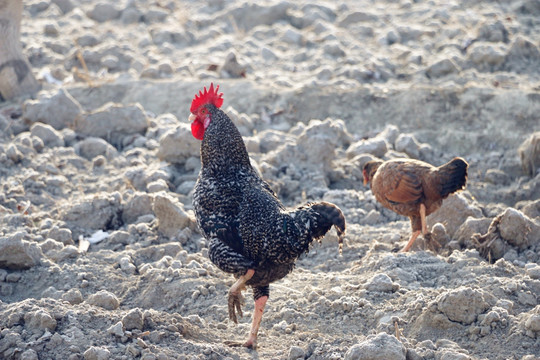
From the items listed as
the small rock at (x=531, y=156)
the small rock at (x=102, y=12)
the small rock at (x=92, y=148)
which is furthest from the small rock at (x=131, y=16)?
the small rock at (x=531, y=156)

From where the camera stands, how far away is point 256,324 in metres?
5.92

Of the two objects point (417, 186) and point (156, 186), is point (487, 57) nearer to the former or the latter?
point (417, 186)

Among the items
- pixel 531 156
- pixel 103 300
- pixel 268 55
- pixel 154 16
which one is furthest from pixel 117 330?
pixel 154 16

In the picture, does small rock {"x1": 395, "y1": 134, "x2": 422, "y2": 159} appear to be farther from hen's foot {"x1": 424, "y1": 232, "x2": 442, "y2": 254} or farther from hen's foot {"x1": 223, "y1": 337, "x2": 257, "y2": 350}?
hen's foot {"x1": 223, "y1": 337, "x2": 257, "y2": 350}

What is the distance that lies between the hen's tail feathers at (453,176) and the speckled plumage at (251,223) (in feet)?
7.14

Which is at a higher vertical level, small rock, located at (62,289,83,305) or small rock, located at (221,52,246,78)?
small rock, located at (221,52,246,78)

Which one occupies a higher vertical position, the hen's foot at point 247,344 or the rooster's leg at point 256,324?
the rooster's leg at point 256,324

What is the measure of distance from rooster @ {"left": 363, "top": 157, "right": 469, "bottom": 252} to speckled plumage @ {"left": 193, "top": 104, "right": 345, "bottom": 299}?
78.9 inches

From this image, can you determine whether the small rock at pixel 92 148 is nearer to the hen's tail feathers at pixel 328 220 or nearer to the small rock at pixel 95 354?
the hen's tail feathers at pixel 328 220

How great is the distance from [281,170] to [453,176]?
2.85 meters

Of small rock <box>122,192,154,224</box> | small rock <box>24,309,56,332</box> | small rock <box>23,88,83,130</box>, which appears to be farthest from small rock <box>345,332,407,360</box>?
small rock <box>23,88,83,130</box>

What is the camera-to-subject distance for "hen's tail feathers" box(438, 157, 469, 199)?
7.40 meters

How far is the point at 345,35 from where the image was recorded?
49.4ft

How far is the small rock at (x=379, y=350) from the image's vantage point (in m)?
5.01
